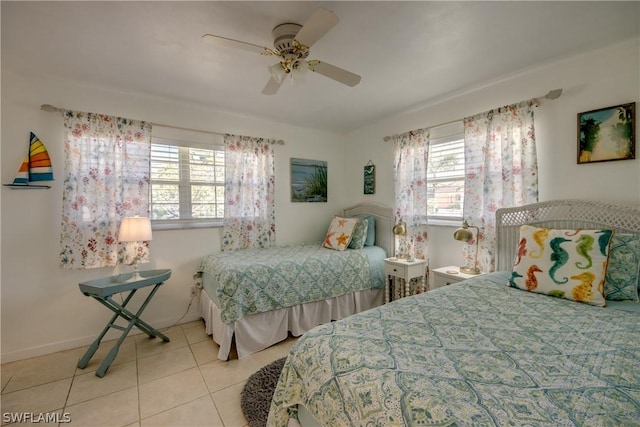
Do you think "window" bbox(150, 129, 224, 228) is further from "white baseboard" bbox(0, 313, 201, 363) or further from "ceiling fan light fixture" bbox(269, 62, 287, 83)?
"ceiling fan light fixture" bbox(269, 62, 287, 83)

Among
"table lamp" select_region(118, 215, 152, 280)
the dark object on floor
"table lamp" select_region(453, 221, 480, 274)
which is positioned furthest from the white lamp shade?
"table lamp" select_region(453, 221, 480, 274)

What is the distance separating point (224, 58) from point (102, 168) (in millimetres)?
1574

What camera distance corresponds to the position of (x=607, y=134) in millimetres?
1881

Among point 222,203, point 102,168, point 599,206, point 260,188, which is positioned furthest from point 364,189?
point 102,168

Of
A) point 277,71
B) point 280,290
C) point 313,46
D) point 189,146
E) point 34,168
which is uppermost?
point 313,46

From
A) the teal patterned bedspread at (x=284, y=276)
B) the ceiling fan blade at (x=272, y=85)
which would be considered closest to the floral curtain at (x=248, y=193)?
the teal patterned bedspread at (x=284, y=276)

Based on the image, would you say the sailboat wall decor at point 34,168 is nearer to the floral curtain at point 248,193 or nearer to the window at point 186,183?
the window at point 186,183

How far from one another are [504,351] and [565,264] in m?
1.02

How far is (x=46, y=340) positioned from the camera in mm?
2305

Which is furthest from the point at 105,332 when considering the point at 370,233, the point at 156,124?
the point at 370,233

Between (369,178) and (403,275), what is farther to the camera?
(369,178)

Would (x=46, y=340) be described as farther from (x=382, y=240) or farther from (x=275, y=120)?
(x=382, y=240)

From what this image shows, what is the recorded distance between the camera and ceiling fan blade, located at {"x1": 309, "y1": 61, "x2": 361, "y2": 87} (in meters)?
1.68

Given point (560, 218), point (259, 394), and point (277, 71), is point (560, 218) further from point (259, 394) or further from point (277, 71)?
point (259, 394)
